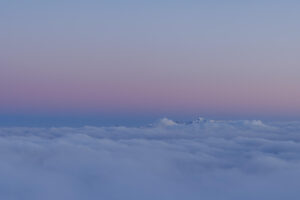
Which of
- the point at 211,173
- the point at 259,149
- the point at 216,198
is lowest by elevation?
the point at 216,198

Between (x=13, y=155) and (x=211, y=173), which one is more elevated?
(x=13, y=155)

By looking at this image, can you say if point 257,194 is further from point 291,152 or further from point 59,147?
point 59,147

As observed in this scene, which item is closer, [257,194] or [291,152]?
[257,194]

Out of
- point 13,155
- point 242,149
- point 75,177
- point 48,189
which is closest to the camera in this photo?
point 48,189

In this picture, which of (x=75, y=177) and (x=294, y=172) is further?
(x=75, y=177)

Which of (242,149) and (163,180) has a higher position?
(242,149)

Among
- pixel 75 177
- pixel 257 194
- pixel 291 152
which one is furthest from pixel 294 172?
pixel 75 177

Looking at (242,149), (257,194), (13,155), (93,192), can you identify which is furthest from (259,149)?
(13,155)

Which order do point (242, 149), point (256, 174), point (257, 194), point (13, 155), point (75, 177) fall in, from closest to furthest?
point (257, 194), point (256, 174), point (75, 177), point (13, 155), point (242, 149)

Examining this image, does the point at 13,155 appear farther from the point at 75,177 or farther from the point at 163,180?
the point at 163,180
